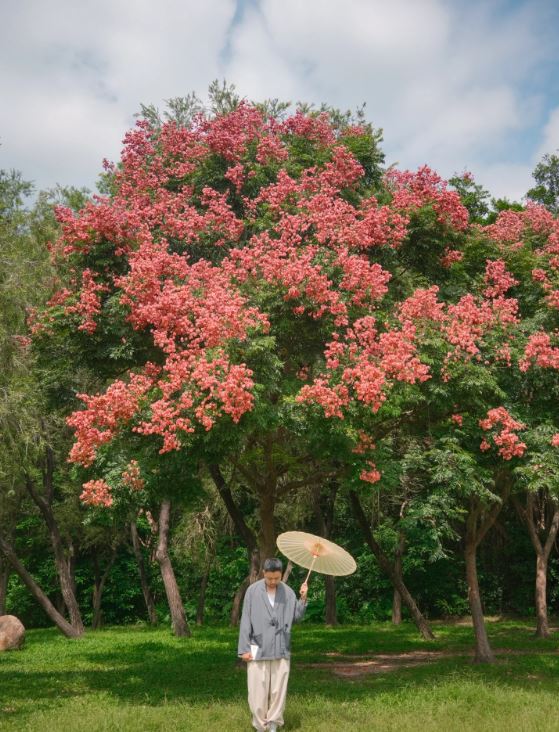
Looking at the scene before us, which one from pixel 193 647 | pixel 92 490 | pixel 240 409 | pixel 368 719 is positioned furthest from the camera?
pixel 193 647

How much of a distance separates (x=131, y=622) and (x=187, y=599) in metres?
3.43

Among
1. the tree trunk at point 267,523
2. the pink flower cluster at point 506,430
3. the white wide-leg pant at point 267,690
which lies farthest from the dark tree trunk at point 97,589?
the white wide-leg pant at point 267,690

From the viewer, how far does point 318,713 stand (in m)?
10.1

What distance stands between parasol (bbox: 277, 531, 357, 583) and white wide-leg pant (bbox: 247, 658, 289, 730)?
129cm

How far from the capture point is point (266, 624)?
8.84 metres

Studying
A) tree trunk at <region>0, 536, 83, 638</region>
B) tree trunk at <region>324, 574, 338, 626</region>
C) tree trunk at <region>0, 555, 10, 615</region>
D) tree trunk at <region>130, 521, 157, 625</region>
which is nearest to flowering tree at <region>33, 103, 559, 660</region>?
tree trunk at <region>0, 536, 83, 638</region>

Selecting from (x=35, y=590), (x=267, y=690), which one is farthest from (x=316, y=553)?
(x=35, y=590)

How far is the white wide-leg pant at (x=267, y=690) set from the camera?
28.6 ft

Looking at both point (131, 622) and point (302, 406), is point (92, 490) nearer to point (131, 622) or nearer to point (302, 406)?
point (302, 406)

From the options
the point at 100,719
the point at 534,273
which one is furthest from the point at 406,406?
the point at 100,719

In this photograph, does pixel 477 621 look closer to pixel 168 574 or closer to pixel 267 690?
pixel 267 690

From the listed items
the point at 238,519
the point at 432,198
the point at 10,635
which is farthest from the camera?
the point at 10,635

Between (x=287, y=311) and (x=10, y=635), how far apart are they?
13.9 metres

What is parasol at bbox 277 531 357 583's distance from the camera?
9625 millimetres
